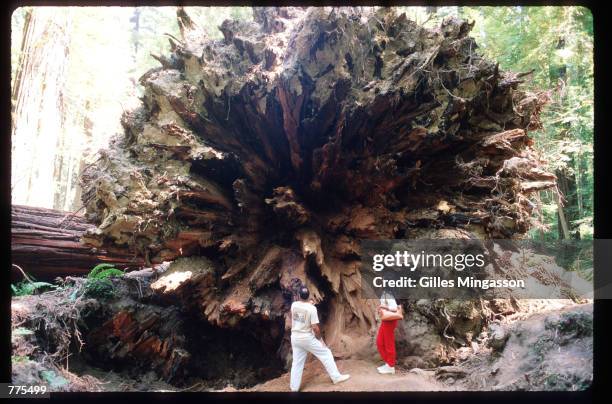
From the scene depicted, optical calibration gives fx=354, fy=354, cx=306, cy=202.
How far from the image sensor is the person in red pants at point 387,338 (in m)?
2.79

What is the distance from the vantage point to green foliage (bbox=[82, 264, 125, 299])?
340cm

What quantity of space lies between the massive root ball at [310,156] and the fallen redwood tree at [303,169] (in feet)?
0.04

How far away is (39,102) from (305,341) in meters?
3.75

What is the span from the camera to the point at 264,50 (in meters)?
3.04

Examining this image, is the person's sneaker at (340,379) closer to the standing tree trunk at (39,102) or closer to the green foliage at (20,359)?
the green foliage at (20,359)

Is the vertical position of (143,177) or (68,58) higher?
(68,58)

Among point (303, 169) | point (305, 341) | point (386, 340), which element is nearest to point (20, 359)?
point (305, 341)

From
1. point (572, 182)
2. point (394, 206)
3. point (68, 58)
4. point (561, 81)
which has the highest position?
point (68, 58)

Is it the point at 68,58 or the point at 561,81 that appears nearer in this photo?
the point at 561,81

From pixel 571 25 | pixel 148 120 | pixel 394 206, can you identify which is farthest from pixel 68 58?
pixel 571 25

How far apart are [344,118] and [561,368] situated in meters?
2.31

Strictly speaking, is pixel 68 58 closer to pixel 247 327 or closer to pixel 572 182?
pixel 247 327

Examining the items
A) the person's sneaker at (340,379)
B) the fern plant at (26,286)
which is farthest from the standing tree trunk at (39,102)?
the person's sneaker at (340,379)

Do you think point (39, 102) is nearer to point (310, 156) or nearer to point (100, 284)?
point (100, 284)
